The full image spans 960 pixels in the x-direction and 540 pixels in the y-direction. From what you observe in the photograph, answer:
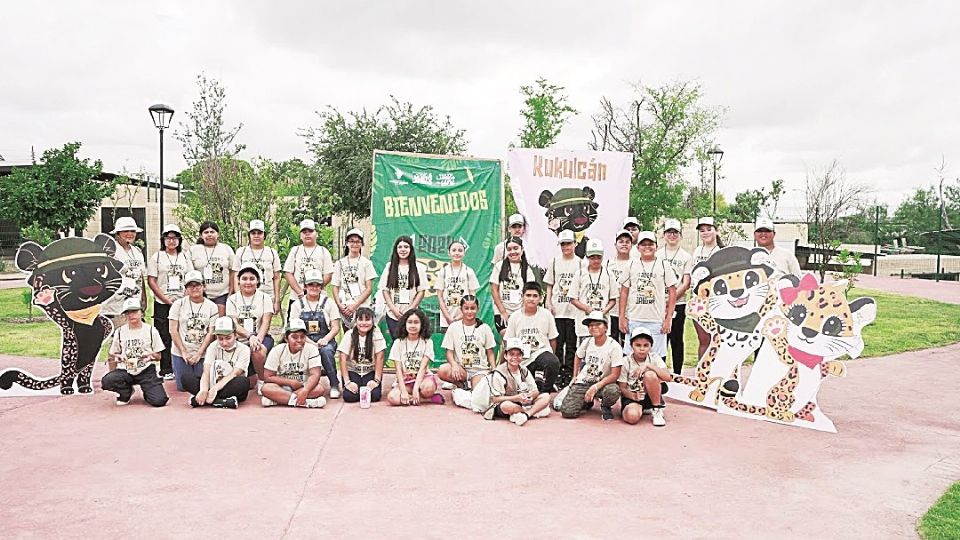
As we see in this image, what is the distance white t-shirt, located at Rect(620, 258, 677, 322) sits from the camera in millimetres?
7055

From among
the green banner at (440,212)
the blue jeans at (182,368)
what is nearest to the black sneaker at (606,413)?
the green banner at (440,212)

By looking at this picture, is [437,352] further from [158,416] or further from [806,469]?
[806,469]

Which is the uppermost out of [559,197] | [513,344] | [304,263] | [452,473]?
[559,197]

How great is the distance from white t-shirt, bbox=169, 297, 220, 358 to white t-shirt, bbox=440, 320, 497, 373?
2241 mm

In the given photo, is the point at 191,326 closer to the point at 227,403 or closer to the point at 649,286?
the point at 227,403

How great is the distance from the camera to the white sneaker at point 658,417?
20.2 ft

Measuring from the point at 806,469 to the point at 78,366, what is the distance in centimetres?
635

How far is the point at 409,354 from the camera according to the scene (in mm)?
7035

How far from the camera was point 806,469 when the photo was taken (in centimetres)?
507

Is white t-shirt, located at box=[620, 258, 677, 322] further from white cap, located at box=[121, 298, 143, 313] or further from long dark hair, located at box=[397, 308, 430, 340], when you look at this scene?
white cap, located at box=[121, 298, 143, 313]

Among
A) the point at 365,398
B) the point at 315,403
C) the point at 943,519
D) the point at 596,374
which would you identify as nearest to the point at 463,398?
the point at 365,398

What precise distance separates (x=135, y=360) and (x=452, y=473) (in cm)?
350

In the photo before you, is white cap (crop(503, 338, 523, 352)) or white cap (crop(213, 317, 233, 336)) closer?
white cap (crop(503, 338, 523, 352))

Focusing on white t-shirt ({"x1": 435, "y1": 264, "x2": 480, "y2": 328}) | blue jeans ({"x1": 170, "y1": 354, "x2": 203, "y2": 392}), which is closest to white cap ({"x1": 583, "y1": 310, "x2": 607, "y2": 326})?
white t-shirt ({"x1": 435, "y1": 264, "x2": 480, "y2": 328})
